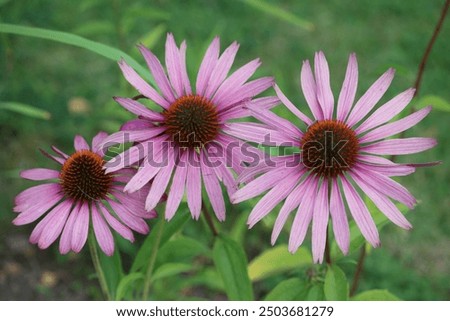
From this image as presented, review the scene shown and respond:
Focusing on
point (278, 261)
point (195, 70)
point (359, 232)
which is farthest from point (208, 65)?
point (195, 70)

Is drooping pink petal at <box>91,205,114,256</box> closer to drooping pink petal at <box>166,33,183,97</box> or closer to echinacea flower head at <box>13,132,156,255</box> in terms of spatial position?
echinacea flower head at <box>13,132,156,255</box>

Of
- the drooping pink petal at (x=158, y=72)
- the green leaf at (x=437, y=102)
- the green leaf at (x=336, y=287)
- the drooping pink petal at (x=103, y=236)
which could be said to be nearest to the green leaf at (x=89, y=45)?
the drooping pink petal at (x=158, y=72)

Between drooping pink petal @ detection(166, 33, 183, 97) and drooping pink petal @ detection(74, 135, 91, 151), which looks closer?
drooping pink petal @ detection(166, 33, 183, 97)

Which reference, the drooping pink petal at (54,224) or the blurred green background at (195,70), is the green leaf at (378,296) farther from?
the drooping pink petal at (54,224)

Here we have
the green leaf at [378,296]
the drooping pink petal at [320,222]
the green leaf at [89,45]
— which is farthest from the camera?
the green leaf at [378,296]

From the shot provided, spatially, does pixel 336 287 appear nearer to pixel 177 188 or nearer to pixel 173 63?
pixel 177 188

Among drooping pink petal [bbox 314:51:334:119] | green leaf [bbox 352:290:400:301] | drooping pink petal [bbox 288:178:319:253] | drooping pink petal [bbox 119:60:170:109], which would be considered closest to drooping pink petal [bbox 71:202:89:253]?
drooping pink petal [bbox 119:60:170:109]
